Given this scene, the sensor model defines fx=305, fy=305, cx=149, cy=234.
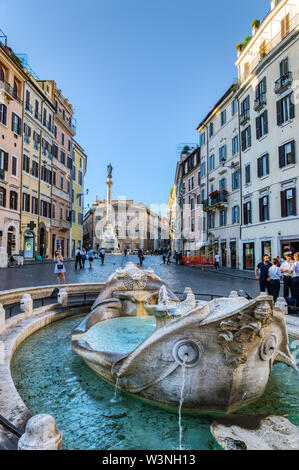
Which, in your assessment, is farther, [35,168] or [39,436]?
[35,168]

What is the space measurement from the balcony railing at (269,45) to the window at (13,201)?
21.1m

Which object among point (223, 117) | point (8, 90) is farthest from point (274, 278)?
point (223, 117)

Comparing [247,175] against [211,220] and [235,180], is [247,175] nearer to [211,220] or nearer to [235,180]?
[235,180]

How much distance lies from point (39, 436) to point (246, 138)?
25.9 m

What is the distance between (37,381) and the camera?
12.8 feet

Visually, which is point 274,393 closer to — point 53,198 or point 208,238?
point 208,238

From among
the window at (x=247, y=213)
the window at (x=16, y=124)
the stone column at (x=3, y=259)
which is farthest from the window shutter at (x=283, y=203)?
the window at (x=16, y=124)

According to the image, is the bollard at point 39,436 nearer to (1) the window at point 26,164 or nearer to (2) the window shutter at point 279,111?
(2) the window shutter at point 279,111

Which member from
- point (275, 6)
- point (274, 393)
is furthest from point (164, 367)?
point (275, 6)

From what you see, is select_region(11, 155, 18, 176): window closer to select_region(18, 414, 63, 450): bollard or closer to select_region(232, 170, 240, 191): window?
select_region(232, 170, 240, 191): window

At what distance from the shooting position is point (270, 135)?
2078 centimetres

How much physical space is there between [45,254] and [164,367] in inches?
1220

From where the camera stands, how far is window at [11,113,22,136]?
25125 millimetres

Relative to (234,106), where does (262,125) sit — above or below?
below
